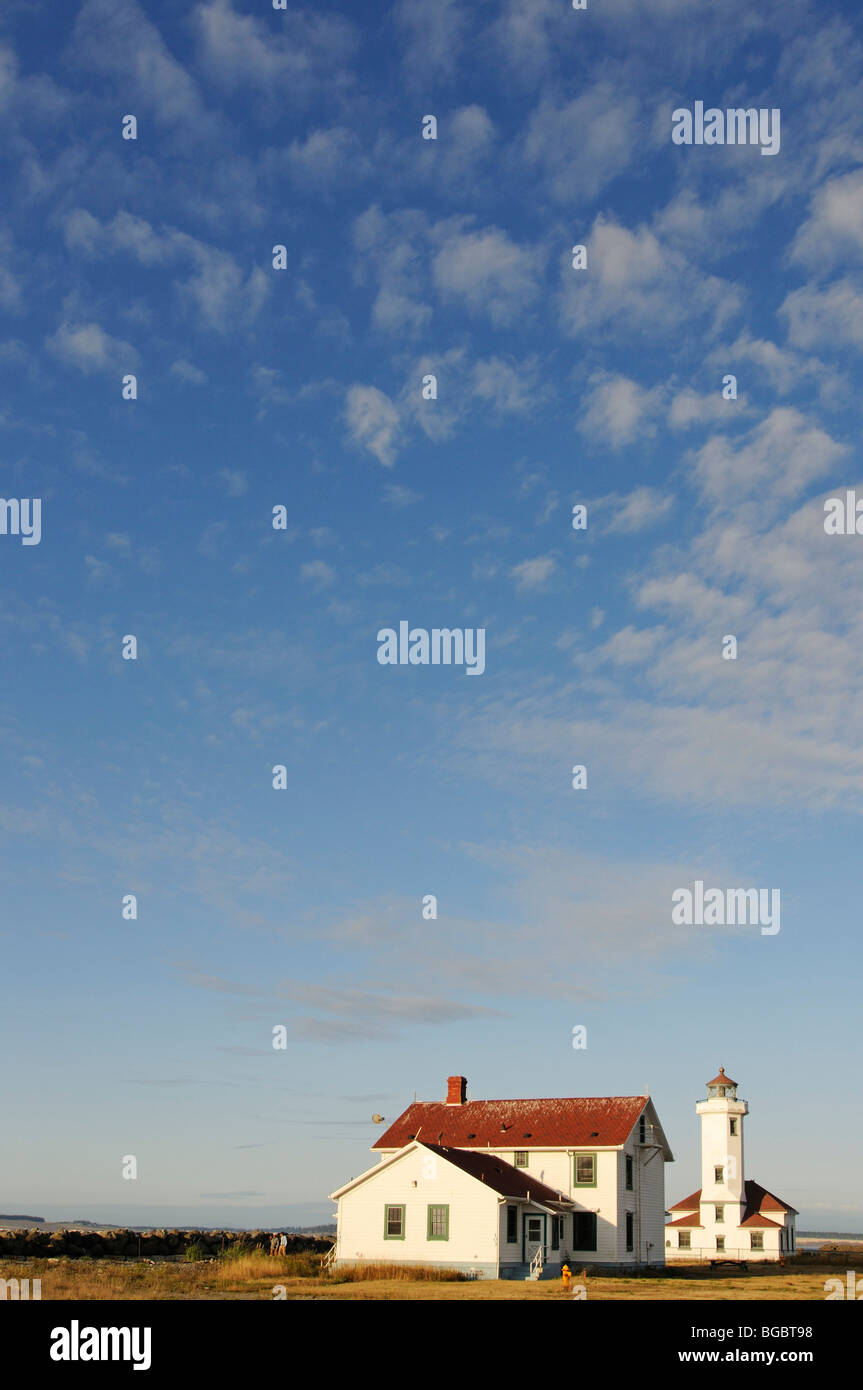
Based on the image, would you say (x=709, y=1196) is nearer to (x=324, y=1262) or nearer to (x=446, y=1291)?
(x=324, y=1262)

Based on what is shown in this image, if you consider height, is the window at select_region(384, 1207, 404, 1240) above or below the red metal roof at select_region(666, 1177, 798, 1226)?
above

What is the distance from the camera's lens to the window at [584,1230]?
47.7 meters

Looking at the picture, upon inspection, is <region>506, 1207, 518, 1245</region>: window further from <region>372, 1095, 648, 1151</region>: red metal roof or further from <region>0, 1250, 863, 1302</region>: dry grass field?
<region>372, 1095, 648, 1151</region>: red metal roof

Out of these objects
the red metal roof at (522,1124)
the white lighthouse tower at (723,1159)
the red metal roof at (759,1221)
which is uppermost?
the red metal roof at (522,1124)

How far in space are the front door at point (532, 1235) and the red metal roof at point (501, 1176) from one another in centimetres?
76

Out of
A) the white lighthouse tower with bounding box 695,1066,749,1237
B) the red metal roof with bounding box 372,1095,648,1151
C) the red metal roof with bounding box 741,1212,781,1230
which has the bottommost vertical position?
the red metal roof with bounding box 741,1212,781,1230

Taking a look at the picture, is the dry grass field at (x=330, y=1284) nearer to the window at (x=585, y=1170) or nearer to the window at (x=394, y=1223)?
the window at (x=394, y=1223)

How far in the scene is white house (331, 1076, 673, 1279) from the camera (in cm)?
4266

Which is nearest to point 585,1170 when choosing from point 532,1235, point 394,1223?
point 532,1235

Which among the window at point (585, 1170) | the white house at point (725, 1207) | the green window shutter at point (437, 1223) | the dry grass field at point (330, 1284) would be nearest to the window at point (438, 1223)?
the green window shutter at point (437, 1223)

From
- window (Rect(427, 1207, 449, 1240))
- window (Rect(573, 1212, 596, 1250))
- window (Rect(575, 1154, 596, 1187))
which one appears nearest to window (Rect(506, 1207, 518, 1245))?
window (Rect(427, 1207, 449, 1240))

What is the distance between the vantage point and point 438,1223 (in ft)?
141

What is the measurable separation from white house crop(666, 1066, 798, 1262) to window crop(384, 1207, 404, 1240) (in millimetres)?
29419

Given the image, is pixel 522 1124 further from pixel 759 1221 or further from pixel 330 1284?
pixel 759 1221
